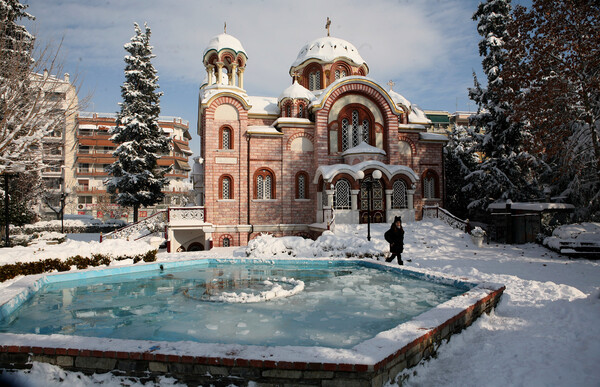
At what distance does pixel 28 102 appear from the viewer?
12.2 meters

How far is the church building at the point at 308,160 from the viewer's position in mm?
21203

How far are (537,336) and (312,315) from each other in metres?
3.71

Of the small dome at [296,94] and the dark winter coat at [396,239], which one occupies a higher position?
the small dome at [296,94]

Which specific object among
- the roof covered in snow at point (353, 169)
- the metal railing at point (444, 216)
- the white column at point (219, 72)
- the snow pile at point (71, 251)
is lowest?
the snow pile at point (71, 251)

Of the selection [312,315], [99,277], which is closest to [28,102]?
[99,277]

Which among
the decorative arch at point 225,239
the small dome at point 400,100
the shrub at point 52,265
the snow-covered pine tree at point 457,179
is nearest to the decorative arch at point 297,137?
the decorative arch at point 225,239

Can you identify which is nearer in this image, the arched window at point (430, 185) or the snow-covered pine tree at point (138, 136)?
the arched window at point (430, 185)

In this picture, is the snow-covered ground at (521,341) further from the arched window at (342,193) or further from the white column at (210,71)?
the white column at (210,71)

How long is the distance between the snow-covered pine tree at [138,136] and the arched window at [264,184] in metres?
8.01

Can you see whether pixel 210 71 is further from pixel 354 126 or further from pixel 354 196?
pixel 354 196

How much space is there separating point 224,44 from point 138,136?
8.57 m

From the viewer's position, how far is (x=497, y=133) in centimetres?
2320

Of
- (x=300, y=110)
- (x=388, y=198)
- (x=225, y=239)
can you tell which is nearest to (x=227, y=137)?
(x=300, y=110)

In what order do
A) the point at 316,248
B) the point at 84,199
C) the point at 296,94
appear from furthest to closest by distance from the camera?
1. the point at 84,199
2. the point at 296,94
3. the point at 316,248
